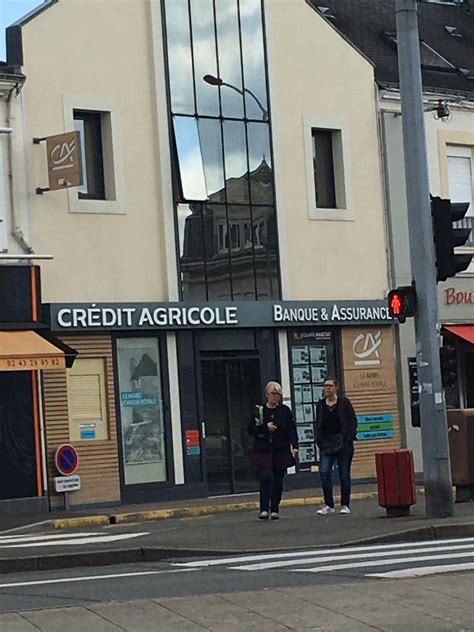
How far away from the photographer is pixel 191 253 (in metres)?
26.3

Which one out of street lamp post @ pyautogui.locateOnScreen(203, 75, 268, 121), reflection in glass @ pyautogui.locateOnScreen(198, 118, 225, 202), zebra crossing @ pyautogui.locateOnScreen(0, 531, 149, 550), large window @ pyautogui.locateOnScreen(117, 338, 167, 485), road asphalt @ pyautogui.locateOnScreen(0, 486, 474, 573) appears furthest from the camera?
street lamp post @ pyautogui.locateOnScreen(203, 75, 268, 121)

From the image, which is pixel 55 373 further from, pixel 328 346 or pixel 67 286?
pixel 328 346

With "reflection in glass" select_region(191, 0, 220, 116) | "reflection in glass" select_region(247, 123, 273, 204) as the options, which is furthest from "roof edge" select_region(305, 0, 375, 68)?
"reflection in glass" select_region(247, 123, 273, 204)

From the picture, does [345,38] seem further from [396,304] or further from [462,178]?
[396,304]

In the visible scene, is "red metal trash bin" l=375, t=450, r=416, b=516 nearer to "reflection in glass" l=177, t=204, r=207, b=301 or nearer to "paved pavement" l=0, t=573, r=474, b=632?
"paved pavement" l=0, t=573, r=474, b=632

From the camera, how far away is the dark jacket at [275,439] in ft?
66.9

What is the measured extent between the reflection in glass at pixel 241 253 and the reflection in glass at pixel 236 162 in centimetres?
25

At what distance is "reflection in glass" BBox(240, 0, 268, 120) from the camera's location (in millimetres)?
27453

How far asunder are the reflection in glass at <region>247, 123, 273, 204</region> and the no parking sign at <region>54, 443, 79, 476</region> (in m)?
5.90

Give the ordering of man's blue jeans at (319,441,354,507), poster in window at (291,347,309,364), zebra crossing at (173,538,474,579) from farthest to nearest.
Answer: poster in window at (291,347,309,364), man's blue jeans at (319,441,354,507), zebra crossing at (173,538,474,579)

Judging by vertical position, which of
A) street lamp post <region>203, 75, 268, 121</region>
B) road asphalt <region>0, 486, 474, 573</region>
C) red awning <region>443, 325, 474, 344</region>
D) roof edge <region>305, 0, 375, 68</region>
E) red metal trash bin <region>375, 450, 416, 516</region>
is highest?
roof edge <region>305, 0, 375, 68</region>

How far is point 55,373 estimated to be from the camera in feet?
80.5

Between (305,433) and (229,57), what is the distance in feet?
23.0

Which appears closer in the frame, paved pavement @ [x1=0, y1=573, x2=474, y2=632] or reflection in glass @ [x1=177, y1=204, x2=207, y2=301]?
paved pavement @ [x1=0, y1=573, x2=474, y2=632]
